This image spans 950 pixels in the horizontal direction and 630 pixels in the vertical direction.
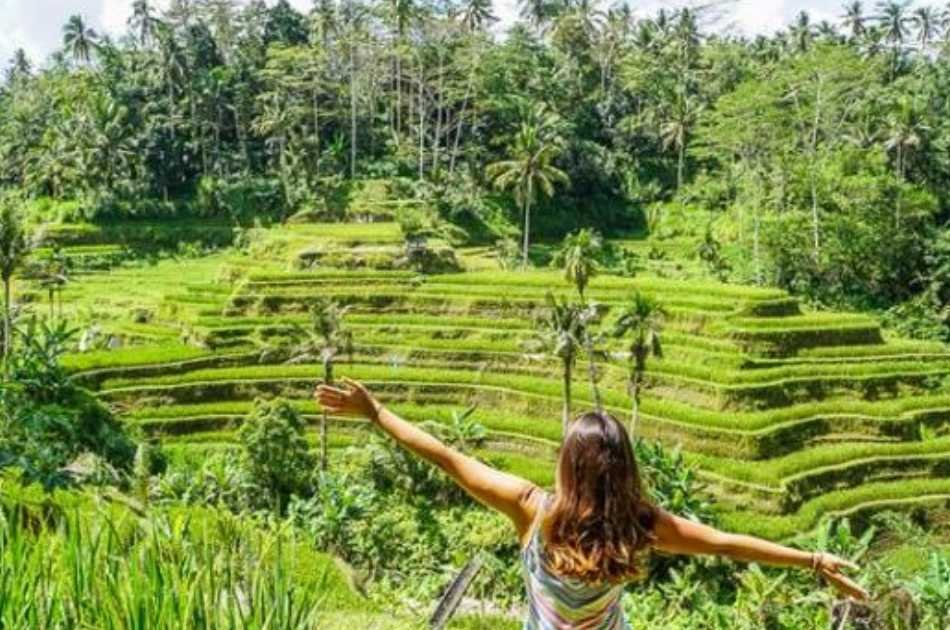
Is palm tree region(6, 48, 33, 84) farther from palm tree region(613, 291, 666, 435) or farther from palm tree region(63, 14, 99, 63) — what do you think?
palm tree region(613, 291, 666, 435)

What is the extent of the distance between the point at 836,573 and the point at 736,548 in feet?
1.10

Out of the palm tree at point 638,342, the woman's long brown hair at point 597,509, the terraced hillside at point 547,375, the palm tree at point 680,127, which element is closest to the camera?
the woman's long brown hair at point 597,509

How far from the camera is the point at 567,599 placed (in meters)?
2.59

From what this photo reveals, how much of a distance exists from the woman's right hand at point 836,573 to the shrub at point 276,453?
22714 mm

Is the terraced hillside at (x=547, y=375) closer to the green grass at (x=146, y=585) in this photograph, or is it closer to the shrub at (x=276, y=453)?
the shrub at (x=276, y=453)

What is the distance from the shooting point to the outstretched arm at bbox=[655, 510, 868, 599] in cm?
260

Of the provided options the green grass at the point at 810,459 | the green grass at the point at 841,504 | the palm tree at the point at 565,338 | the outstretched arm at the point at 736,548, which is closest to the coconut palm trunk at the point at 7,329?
the outstretched arm at the point at 736,548

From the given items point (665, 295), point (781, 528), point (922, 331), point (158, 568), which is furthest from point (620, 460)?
point (922, 331)

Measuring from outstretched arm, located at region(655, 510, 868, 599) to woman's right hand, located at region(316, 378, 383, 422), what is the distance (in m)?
0.89

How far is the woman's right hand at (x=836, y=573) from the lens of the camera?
2.78 m

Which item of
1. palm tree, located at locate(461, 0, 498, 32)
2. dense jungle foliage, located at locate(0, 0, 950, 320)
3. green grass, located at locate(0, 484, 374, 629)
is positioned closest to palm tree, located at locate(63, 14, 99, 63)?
dense jungle foliage, located at locate(0, 0, 950, 320)

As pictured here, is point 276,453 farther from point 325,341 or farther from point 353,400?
point 353,400

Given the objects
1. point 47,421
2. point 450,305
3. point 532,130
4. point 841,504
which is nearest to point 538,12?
point 532,130

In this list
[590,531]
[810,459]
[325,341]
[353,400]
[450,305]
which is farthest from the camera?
[450,305]
